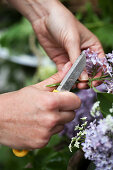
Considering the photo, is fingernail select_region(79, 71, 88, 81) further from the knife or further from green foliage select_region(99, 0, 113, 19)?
green foliage select_region(99, 0, 113, 19)

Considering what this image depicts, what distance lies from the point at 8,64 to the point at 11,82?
0.13 m

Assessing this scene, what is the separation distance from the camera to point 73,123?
60 centimetres

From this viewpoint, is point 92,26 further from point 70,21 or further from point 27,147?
point 27,147

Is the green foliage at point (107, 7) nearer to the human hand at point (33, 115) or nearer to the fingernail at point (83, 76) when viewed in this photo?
the fingernail at point (83, 76)

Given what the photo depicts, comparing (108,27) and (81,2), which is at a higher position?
(81,2)

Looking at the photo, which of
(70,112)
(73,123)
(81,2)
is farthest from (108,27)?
(70,112)

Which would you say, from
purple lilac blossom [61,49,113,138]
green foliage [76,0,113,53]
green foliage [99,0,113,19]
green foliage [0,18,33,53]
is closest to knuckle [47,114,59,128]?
purple lilac blossom [61,49,113,138]

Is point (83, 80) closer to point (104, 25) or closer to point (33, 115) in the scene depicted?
point (33, 115)

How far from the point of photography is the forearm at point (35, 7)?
76 centimetres

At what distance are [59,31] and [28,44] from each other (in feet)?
3.01

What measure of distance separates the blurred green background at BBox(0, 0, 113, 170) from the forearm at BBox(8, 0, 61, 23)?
0.39m

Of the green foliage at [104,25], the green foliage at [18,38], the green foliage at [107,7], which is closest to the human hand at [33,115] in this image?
the green foliage at [104,25]

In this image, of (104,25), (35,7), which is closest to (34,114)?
(35,7)

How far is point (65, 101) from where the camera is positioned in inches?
17.0
